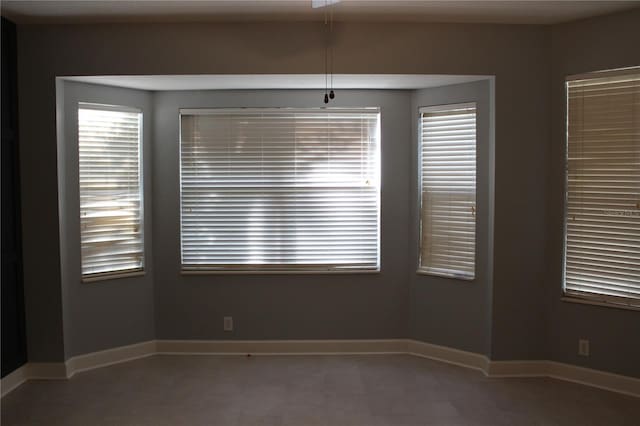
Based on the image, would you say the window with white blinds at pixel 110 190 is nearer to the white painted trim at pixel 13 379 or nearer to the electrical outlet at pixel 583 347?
the white painted trim at pixel 13 379

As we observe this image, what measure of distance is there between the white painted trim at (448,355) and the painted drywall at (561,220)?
58cm

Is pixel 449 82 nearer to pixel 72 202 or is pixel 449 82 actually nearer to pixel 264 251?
pixel 264 251

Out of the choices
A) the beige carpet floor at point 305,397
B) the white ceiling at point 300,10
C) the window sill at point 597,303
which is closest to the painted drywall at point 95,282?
the beige carpet floor at point 305,397

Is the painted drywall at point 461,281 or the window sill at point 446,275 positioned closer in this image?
the painted drywall at point 461,281

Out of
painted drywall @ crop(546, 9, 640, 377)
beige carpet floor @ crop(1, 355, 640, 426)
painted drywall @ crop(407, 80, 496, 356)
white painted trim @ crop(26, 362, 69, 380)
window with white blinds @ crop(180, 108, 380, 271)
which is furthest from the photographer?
window with white blinds @ crop(180, 108, 380, 271)

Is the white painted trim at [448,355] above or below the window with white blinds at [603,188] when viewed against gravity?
below

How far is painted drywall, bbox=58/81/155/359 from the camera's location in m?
4.72

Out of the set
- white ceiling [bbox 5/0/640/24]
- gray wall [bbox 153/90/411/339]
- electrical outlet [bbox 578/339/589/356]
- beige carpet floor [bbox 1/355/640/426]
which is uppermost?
white ceiling [bbox 5/0/640/24]

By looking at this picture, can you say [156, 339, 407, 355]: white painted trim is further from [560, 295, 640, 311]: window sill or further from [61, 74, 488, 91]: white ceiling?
[61, 74, 488, 91]: white ceiling

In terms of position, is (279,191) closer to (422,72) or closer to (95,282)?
(422,72)

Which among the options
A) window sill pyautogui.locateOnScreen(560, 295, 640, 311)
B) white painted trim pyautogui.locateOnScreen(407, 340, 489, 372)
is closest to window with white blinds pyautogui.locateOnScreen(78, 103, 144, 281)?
white painted trim pyautogui.locateOnScreen(407, 340, 489, 372)

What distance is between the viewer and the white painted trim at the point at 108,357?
482 cm

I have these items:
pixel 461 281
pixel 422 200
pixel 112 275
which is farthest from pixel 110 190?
pixel 461 281

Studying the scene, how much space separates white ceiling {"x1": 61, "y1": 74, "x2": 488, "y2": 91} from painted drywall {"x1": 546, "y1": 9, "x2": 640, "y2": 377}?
66 centimetres
